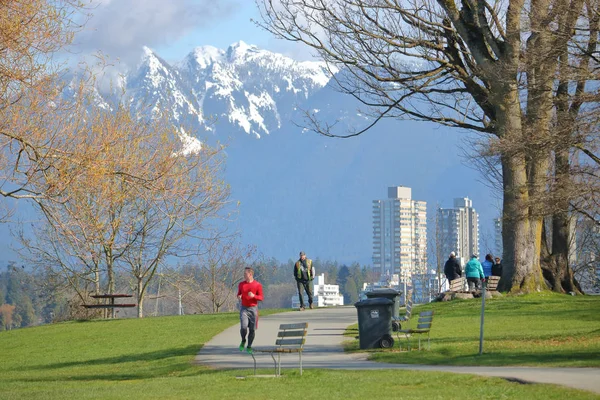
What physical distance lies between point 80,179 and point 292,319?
1321cm

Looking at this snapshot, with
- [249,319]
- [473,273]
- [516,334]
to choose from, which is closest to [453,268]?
[473,273]

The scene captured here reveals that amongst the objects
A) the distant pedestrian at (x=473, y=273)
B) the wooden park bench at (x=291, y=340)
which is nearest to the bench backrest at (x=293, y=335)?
the wooden park bench at (x=291, y=340)

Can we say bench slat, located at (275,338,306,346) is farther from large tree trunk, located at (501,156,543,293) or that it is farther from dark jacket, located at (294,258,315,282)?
large tree trunk, located at (501,156,543,293)

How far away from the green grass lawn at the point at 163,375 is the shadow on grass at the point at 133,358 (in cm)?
3

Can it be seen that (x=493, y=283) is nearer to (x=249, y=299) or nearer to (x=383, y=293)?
(x=383, y=293)

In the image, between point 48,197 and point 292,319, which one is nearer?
point 48,197

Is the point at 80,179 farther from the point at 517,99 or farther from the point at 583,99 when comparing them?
the point at 517,99

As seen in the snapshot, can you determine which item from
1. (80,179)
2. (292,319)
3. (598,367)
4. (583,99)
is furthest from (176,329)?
(598,367)

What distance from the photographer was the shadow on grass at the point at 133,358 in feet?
76.4

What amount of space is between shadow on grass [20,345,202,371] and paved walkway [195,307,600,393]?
437 mm

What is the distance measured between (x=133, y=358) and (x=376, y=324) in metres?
5.92

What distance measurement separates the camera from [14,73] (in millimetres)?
18266

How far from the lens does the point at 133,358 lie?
2366 centimetres

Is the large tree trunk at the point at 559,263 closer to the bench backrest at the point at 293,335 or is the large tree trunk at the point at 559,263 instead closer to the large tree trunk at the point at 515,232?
the large tree trunk at the point at 515,232
